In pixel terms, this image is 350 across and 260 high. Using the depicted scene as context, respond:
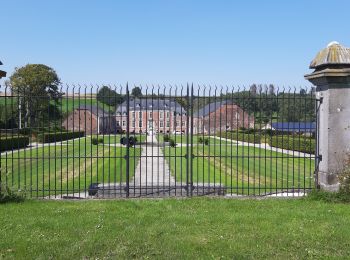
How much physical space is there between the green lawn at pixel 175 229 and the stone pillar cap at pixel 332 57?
9.63 ft

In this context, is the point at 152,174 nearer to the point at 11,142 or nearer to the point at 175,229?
the point at 175,229

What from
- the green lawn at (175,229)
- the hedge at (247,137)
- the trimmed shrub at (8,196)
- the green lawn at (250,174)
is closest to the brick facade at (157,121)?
the green lawn at (250,174)

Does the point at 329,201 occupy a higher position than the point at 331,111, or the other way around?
the point at 331,111

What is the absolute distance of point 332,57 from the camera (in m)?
8.95

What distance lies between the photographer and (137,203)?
8648mm

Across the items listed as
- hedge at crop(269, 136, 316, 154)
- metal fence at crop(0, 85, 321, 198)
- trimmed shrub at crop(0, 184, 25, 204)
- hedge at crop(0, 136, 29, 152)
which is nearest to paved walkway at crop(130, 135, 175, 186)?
metal fence at crop(0, 85, 321, 198)

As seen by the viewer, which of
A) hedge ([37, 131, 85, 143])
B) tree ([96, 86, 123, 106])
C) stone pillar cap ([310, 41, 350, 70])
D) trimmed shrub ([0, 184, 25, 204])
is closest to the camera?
trimmed shrub ([0, 184, 25, 204])

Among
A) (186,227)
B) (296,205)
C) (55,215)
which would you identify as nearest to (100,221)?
(55,215)

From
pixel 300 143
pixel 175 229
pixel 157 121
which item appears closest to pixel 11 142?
pixel 175 229

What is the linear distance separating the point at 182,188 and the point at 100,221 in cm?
351

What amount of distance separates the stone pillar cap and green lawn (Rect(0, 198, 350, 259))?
2.93 meters

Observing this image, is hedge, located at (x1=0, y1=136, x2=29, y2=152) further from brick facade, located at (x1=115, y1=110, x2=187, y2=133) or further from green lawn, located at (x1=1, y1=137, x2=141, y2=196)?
brick facade, located at (x1=115, y1=110, x2=187, y2=133)

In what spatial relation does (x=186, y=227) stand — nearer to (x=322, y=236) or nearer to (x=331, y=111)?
(x=322, y=236)

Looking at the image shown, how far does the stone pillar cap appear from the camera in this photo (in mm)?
8883
